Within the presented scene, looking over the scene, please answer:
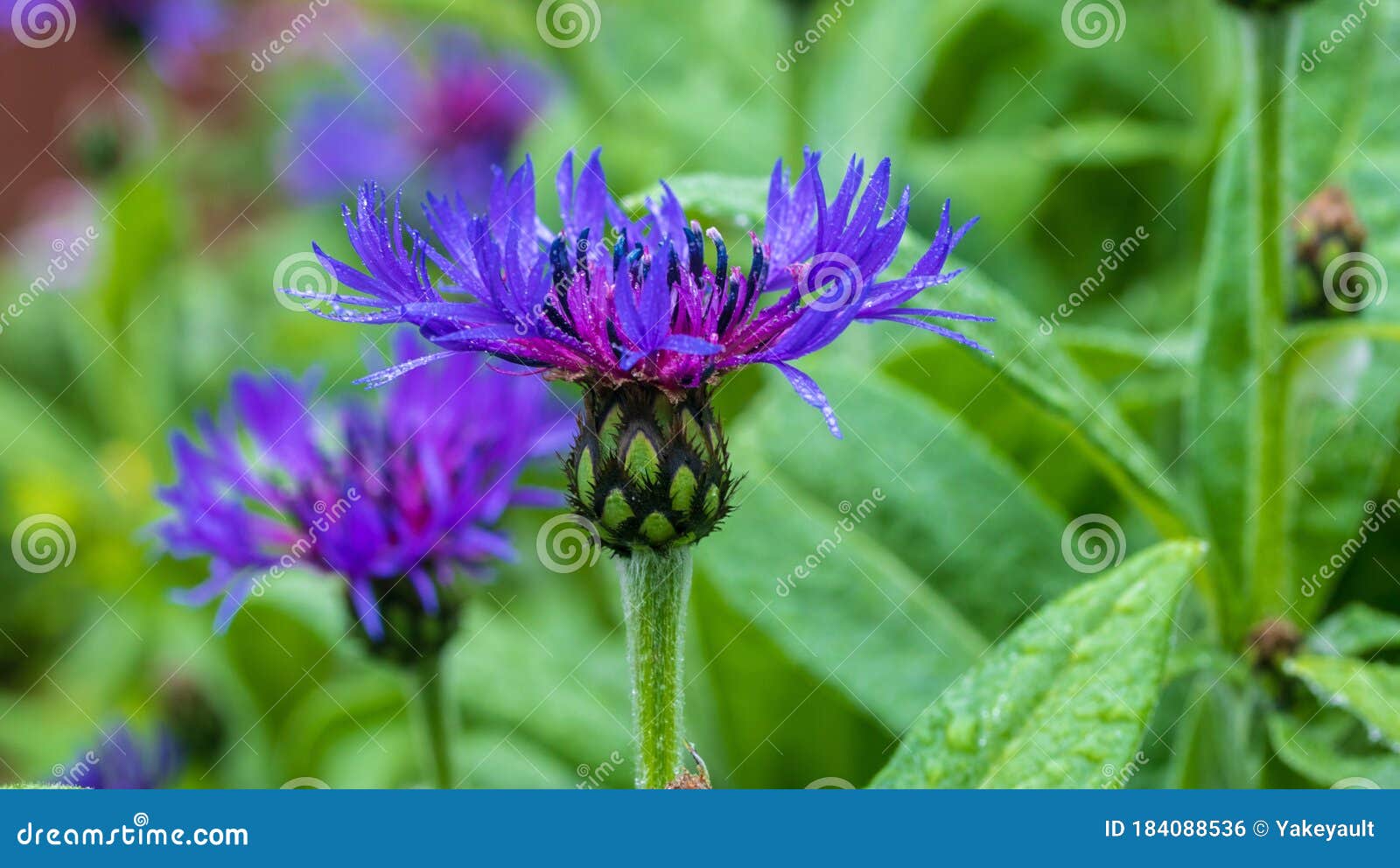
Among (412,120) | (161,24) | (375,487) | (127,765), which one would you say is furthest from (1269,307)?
(412,120)

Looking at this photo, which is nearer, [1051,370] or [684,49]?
[1051,370]

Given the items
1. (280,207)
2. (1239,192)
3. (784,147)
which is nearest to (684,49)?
(784,147)

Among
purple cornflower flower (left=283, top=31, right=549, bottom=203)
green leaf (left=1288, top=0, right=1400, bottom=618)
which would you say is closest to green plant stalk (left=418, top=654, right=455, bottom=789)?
green leaf (left=1288, top=0, right=1400, bottom=618)

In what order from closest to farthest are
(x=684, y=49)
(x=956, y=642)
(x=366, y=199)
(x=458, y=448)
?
(x=366, y=199) → (x=458, y=448) → (x=956, y=642) → (x=684, y=49)

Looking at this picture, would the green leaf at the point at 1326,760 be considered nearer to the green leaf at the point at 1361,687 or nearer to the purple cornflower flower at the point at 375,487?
the green leaf at the point at 1361,687

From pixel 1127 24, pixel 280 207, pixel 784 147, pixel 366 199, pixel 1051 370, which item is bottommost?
pixel 280 207

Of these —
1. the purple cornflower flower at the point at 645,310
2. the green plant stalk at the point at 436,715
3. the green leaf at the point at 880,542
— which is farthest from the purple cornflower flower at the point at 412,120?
the purple cornflower flower at the point at 645,310

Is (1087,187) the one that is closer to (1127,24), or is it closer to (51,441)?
(1127,24)
